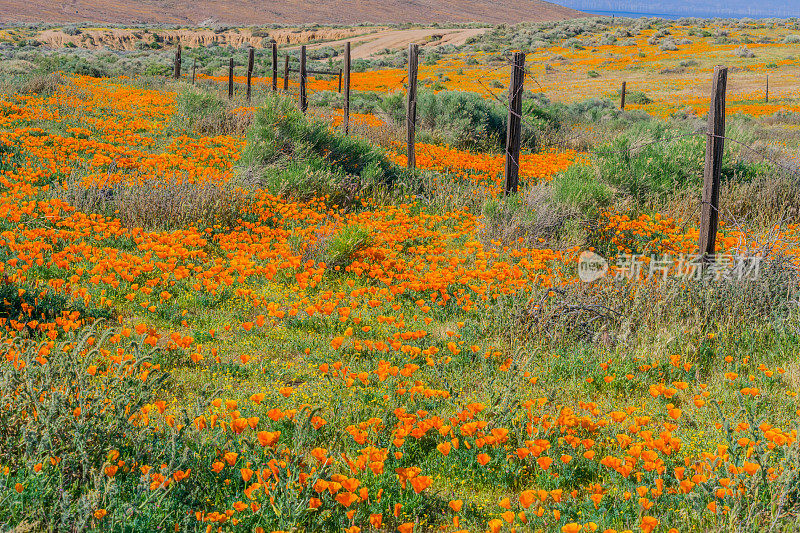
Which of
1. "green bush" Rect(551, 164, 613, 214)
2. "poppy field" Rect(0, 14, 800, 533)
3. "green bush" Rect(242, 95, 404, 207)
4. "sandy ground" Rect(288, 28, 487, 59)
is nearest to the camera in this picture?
"poppy field" Rect(0, 14, 800, 533)

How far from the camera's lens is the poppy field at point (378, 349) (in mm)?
2643

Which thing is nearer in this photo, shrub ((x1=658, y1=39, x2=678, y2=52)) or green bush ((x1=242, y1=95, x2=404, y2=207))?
green bush ((x1=242, y1=95, x2=404, y2=207))

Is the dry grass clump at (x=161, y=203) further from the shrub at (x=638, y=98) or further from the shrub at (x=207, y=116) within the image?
the shrub at (x=638, y=98)

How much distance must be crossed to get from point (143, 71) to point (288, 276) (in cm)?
2966

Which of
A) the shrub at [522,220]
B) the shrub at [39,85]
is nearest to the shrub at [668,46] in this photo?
the shrub at [39,85]

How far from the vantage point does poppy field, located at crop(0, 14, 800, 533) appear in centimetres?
264

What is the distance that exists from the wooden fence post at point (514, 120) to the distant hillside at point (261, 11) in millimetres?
98357

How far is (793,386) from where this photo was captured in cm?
393

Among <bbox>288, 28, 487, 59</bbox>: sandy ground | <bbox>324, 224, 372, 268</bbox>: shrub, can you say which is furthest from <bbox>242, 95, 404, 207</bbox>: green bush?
<bbox>288, 28, 487, 59</bbox>: sandy ground

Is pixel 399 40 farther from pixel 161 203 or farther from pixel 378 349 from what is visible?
pixel 378 349

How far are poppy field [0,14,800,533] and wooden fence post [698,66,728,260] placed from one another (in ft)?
1.19

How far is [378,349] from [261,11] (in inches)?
5033

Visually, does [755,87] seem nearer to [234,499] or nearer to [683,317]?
[683,317]

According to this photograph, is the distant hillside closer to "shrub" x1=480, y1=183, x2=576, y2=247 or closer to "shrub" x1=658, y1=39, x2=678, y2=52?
"shrub" x1=658, y1=39, x2=678, y2=52
